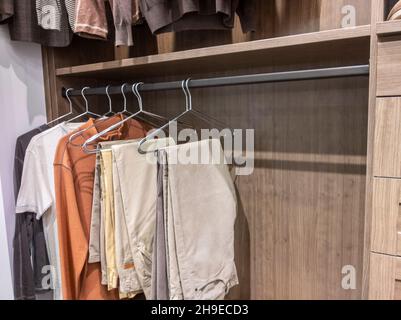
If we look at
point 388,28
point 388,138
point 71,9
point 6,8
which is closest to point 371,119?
point 388,138

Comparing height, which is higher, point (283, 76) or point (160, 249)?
point (283, 76)

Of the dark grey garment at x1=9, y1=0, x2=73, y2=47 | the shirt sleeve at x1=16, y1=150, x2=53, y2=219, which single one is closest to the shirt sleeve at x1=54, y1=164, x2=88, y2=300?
the shirt sleeve at x1=16, y1=150, x2=53, y2=219

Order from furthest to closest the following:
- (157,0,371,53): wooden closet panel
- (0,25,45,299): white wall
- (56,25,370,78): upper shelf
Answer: (0,25,45,299): white wall
(157,0,371,53): wooden closet panel
(56,25,370,78): upper shelf

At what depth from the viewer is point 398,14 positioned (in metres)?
0.64

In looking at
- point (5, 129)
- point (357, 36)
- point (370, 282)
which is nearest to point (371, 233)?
point (370, 282)

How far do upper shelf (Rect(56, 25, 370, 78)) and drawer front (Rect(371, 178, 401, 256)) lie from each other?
12.7 inches

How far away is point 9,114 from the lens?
3.71 feet

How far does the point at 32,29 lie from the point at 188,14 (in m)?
0.56

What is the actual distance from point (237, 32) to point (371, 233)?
2.67 feet

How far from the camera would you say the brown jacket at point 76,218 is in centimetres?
97

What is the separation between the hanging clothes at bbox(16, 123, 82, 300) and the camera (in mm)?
1068

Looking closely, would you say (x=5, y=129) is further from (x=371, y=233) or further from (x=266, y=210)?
(x=371, y=233)

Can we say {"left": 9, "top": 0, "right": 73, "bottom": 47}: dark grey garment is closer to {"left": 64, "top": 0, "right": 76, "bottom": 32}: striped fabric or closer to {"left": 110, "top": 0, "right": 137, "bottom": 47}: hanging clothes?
{"left": 64, "top": 0, "right": 76, "bottom": 32}: striped fabric

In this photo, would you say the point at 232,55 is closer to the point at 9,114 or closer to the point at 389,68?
the point at 389,68
